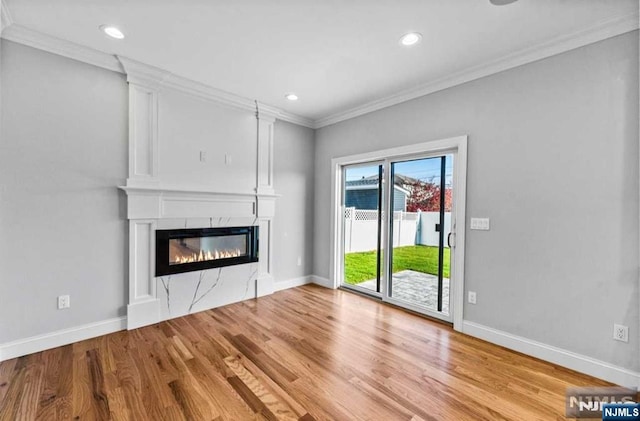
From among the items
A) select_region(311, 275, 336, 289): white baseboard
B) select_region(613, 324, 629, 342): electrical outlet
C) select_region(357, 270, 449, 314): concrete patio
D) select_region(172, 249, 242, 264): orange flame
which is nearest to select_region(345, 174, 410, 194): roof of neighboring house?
select_region(357, 270, 449, 314): concrete patio

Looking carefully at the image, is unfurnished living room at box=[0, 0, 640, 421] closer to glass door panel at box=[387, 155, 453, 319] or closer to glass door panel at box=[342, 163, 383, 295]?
glass door panel at box=[387, 155, 453, 319]

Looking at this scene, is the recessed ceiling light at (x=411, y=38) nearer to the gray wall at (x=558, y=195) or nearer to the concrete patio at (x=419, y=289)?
the gray wall at (x=558, y=195)

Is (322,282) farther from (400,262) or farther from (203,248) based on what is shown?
(203,248)

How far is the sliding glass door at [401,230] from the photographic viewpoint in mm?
3217

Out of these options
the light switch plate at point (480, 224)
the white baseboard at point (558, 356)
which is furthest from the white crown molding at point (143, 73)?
the white baseboard at point (558, 356)

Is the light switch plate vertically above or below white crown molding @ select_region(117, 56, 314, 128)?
below

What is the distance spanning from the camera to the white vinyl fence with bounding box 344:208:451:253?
3318 mm

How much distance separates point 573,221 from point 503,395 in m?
1.51

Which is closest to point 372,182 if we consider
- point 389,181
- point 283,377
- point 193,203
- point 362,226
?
point 389,181

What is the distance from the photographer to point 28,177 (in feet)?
7.67

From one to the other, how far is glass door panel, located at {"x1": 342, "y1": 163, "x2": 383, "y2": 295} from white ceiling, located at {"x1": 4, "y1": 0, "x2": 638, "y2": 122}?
1.43 meters

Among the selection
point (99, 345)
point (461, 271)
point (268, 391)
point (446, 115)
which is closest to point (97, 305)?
point (99, 345)

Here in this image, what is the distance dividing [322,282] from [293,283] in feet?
1.60

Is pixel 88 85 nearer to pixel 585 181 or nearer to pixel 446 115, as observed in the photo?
pixel 446 115
